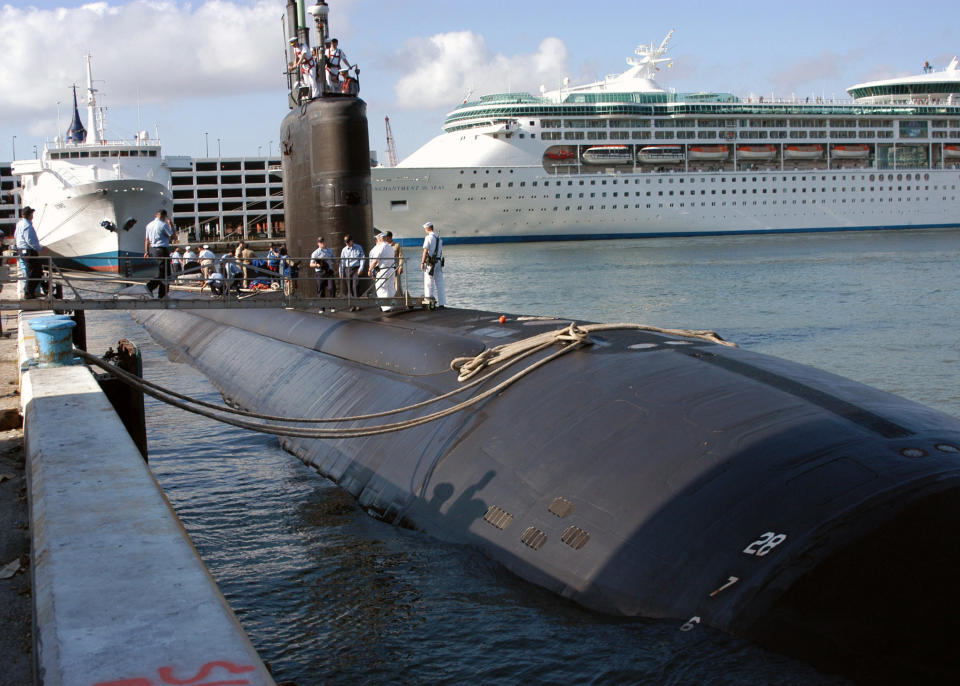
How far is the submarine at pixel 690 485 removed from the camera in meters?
4.01

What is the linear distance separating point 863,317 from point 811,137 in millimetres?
49636

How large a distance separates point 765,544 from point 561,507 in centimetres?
137

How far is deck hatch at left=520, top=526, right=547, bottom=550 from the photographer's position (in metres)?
5.38

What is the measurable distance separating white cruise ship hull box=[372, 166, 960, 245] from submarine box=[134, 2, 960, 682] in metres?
53.5

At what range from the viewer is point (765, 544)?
4348mm

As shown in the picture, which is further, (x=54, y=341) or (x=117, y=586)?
(x=54, y=341)

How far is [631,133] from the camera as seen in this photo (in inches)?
2618

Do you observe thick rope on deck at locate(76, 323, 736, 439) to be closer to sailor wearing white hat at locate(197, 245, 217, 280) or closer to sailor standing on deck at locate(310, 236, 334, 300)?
sailor wearing white hat at locate(197, 245, 217, 280)

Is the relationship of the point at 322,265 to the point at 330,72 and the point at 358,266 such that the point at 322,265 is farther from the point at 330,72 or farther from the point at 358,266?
the point at 330,72

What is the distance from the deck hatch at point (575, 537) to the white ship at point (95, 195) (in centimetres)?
3469

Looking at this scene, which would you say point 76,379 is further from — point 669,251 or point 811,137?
point 811,137

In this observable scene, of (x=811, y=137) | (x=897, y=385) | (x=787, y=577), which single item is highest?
→ (x=811, y=137)

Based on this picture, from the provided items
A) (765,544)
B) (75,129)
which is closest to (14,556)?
(765,544)

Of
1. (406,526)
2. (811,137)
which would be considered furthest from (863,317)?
(811,137)
